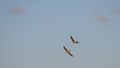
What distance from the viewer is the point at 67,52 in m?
66.8

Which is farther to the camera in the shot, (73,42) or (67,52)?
(67,52)

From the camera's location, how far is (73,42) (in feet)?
205

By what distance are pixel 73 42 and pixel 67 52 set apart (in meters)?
4.91
